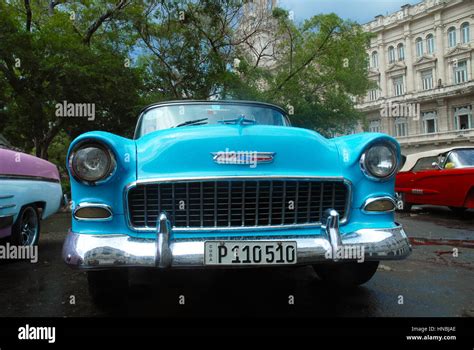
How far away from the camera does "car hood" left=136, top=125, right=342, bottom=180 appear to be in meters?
2.53

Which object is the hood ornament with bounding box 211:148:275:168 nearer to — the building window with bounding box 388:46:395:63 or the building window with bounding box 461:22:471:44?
the building window with bounding box 461:22:471:44

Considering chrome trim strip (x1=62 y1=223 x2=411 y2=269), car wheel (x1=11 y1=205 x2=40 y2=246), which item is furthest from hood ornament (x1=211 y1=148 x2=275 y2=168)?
car wheel (x1=11 y1=205 x2=40 y2=246)

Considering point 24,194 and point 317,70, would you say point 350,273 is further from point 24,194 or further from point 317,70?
point 317,70

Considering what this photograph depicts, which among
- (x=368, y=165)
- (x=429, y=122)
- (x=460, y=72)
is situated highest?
(x=460, y=72)

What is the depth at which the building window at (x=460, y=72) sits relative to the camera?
36.6 metres

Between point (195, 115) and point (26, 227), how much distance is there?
2533mm

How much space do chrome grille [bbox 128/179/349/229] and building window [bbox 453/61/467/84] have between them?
39.7m

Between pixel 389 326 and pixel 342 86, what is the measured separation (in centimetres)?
1797

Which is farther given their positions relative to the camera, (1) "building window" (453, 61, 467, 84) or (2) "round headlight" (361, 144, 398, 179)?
(1) "building window" (453, 61, 467, 84)

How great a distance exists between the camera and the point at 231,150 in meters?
2.58

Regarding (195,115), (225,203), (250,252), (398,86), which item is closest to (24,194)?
(195,115)

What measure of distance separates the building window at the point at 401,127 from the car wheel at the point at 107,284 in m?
40.7
